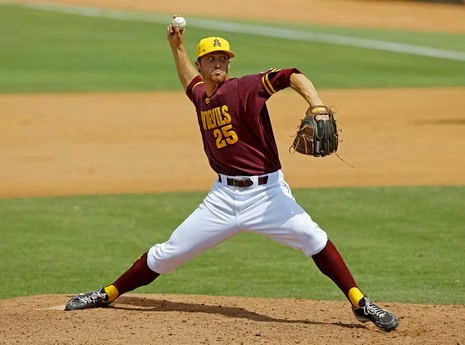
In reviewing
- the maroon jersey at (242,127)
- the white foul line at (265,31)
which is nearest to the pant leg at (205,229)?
the maroon jersey at (242,127)

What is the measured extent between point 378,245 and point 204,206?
3518mm

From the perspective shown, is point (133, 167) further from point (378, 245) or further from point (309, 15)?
point (309, 15)

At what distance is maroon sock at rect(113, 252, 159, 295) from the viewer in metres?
8.09

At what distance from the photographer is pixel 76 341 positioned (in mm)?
7191

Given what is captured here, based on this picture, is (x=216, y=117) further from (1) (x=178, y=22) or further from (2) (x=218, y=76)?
(1) (x=178, y=22)

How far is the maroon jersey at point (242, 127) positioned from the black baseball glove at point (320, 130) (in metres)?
0.37

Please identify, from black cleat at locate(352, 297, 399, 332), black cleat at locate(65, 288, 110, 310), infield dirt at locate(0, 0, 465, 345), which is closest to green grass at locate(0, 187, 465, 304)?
infield dirt at locate(0, 0, 465, 345)

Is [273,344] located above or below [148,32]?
→ below

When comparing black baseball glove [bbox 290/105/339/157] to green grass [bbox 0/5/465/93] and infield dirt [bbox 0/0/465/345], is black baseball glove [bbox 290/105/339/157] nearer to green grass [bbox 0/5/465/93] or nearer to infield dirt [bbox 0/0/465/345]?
infield dirt [bbox 0/0/465/345]

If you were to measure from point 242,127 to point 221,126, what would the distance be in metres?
0.14

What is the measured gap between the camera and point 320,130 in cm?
721

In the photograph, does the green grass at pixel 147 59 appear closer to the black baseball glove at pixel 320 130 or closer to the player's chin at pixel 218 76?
the player's chin at pixel 218 76

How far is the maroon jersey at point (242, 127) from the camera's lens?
757 centimetres

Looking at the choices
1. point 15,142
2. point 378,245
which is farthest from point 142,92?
point 378,245
